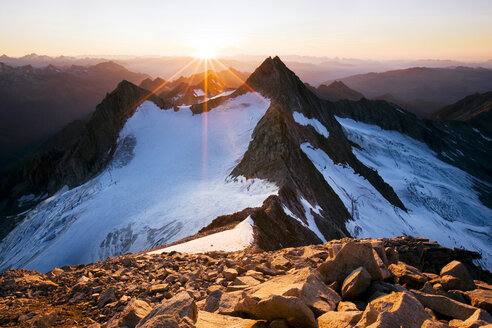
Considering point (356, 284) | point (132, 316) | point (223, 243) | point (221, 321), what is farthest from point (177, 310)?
point (223, 243)

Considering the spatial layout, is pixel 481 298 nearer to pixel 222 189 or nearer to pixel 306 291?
pixel 306 291

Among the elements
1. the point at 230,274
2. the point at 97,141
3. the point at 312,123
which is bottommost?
the point at 97,141

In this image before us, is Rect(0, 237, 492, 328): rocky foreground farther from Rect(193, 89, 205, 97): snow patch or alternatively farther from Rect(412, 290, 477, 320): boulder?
Rect(193, 89, 205, 97): snow patch

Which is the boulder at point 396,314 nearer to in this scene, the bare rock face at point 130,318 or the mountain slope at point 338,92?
the bare rock face at point 130,318

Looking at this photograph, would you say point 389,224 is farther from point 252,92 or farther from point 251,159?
point 252,92

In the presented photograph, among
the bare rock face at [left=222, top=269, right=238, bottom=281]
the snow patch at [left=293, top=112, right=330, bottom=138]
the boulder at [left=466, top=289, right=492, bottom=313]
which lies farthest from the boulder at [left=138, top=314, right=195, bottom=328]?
the snow patch at [left=293, top=112, right=330, bottom=138]

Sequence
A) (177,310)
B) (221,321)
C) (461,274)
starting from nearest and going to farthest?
(177,310) → (221,321) → (461,274)

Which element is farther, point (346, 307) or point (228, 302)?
point (228, 302)
